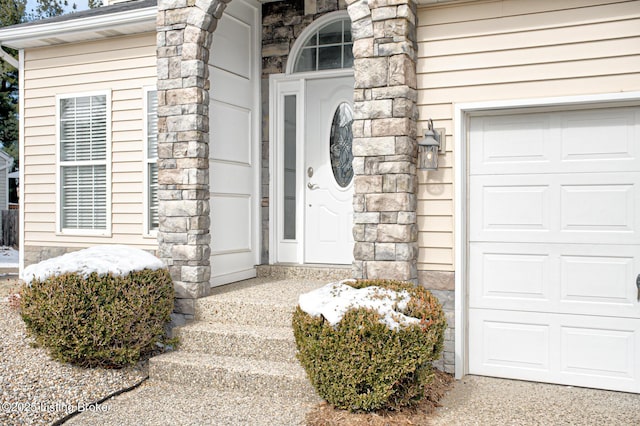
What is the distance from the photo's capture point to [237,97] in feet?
20.4

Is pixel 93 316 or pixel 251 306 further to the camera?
pixel 251 306

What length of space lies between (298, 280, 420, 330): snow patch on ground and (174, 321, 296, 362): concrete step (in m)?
0.77

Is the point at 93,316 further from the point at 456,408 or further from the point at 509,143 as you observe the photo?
the point at 509,143

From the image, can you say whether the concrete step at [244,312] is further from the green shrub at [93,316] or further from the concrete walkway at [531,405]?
the concrete walkway at [531,405]

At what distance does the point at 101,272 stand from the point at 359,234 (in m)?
2.06

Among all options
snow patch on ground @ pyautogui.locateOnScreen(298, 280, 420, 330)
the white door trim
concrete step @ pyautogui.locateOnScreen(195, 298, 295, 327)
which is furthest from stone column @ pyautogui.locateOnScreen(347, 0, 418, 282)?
concrete step @ pyautogui.locateOnScreen(195, 298, 295, 327)

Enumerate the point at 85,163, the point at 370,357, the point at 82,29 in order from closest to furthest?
the point at 370,357, the point at 82,29, the point at 85,163

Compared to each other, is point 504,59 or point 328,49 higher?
point 328,49

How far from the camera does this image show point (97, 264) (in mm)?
4883

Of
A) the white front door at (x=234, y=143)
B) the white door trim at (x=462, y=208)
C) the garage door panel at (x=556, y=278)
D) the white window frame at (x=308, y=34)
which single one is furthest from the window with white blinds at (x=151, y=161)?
the garage door panel at (x=556, y=278)

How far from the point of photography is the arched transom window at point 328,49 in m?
6.33

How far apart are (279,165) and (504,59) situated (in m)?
2.74

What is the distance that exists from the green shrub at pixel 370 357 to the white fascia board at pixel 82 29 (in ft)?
13.2

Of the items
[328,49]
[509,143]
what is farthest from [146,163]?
[509,143]
